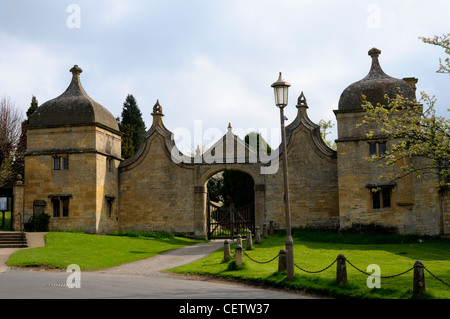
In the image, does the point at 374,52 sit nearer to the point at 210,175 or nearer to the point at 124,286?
the point at 210,175

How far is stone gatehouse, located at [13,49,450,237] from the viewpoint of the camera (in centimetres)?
2819

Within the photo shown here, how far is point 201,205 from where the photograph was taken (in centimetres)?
3139

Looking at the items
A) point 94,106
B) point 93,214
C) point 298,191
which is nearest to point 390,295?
point 298,191

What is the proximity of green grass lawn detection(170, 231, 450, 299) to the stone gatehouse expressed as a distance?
91.3 inches

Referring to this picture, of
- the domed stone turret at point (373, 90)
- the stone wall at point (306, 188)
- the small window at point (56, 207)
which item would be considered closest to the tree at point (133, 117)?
the small window at point (56, 207)

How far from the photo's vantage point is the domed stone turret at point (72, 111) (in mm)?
30953

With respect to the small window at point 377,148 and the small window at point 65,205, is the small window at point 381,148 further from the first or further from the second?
the small window at point 65,205

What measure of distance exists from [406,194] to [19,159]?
106ft

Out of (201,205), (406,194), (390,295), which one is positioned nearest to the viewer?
(390,295)

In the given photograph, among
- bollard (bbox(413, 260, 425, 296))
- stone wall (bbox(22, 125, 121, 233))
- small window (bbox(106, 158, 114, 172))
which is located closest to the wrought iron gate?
stone wall (bbox(22, 125, 121, 233))

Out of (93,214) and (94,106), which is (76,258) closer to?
(93,214)

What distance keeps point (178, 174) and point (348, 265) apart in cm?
1622

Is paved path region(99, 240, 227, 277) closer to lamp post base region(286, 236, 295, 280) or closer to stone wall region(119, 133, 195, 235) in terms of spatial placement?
lamp post base region(286, 236, 295, 280)
